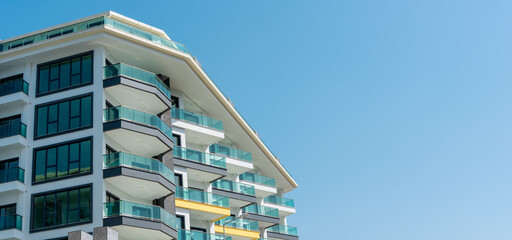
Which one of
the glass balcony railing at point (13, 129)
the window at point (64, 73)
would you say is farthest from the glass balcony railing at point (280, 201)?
the glass balcony railing at point (13, 129)

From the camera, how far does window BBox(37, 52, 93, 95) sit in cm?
4091

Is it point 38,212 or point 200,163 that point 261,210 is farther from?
point 38,212

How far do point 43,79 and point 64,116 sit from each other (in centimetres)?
334

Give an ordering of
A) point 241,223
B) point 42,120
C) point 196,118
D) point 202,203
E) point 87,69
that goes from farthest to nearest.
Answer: point 241,223 < point 196,118 < point 202,203 < point 87,69 < point 42,120

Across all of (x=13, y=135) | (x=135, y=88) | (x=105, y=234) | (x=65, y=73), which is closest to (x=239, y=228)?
(x=135, y=88)

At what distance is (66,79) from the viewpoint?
135ft

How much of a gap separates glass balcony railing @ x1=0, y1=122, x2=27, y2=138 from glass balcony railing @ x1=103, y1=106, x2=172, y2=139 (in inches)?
201

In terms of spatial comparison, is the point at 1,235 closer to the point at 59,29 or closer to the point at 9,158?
the point at 9,158

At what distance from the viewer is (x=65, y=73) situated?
41.3 m

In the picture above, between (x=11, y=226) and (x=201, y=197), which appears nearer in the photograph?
(x=11, y=226)

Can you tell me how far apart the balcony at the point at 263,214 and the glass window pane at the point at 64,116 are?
21123 mm

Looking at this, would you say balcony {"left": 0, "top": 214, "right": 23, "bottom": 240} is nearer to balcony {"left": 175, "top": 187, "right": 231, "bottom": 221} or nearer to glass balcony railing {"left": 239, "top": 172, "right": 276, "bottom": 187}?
balcony {"left": 175, "top": 187, "right": 231, "bottom": 221}

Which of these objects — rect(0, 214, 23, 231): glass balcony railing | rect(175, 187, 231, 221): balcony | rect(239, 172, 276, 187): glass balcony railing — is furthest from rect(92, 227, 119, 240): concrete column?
rect(239, 172, 276, 187): glass balcony railing

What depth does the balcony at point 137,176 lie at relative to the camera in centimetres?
3816
